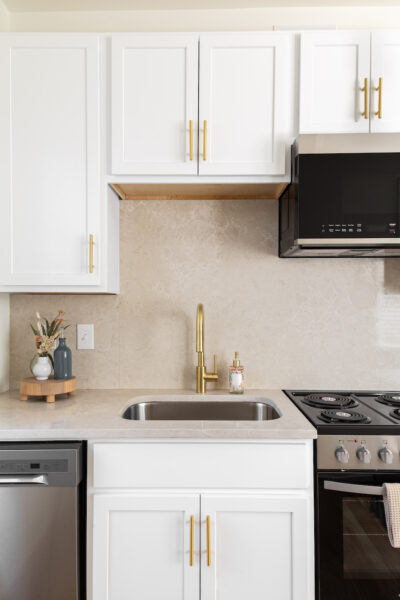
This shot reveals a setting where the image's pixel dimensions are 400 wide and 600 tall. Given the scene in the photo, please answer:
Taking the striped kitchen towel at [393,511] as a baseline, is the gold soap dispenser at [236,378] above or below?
above

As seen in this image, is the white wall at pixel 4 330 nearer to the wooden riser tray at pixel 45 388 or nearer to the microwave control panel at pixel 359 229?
the wooden riser tray at pixel 45 388

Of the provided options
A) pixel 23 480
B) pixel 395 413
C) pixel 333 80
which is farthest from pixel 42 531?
pixel 333 80

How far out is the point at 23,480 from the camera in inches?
53.7

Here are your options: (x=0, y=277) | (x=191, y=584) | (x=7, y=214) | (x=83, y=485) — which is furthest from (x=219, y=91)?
(x=191, y=584)

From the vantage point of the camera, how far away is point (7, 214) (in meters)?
1.75

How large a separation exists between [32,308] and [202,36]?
4.83ft

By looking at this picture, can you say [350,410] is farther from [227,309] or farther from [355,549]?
[227,309]

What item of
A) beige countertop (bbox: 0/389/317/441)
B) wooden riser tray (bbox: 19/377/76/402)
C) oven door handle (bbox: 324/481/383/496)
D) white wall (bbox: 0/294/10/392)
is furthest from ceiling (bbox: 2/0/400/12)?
oven door handle (bbox: 324/481/383/496)

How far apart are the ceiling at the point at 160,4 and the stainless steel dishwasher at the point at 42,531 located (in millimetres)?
1984

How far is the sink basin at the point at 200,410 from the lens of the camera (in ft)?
6.18

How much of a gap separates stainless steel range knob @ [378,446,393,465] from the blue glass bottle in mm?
1320

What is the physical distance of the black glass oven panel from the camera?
1.63 m

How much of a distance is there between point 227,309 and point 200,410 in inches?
A: 20.0

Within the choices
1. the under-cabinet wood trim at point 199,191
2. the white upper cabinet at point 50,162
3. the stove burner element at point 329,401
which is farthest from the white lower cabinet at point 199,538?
the under-cabinet wood trim at point 199,191
